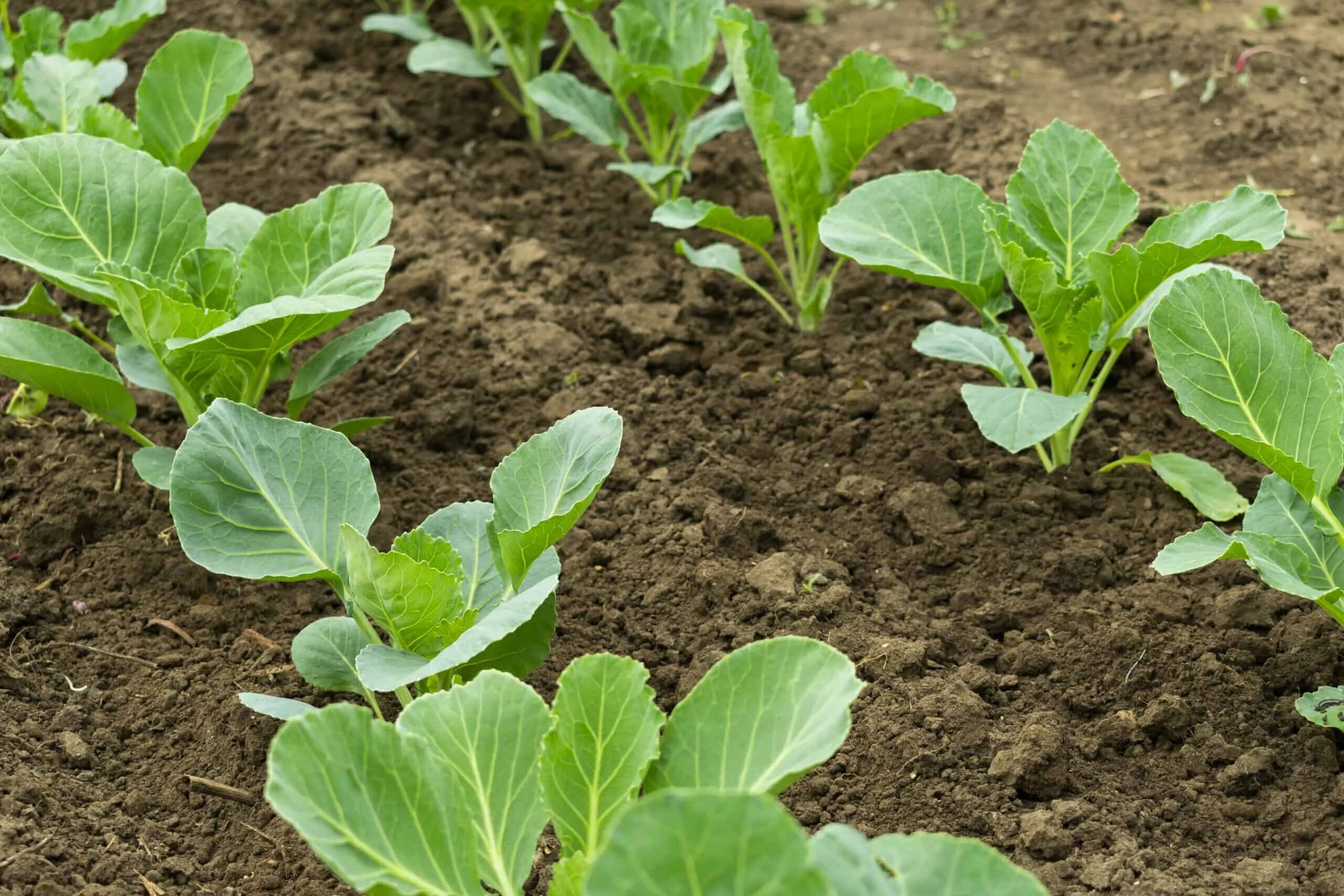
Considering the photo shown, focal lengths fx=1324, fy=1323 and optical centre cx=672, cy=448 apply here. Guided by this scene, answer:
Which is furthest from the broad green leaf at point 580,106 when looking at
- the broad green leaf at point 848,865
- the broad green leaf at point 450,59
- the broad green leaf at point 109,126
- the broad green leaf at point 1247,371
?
the broad green leaf at point 848,865

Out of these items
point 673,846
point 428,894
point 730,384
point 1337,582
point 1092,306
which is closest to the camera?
point 673,846

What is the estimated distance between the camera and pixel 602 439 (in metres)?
2.13

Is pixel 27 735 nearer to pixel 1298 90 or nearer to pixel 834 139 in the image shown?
pixel 834 139

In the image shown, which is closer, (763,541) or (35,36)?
(763,541)

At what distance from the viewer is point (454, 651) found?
1.94 m

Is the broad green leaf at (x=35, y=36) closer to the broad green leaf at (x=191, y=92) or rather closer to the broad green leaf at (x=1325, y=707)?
the broad green leaf at (x=191, y=92)

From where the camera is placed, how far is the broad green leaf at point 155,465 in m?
2.61

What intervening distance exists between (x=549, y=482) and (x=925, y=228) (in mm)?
1175

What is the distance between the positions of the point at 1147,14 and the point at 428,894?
4453 millimetres

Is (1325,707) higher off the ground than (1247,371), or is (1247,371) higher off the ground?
(1247,371)

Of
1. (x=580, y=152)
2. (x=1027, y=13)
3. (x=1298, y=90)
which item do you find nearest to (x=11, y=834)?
(x=580, y=152)

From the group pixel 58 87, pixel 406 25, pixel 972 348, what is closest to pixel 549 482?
pixel 972 348

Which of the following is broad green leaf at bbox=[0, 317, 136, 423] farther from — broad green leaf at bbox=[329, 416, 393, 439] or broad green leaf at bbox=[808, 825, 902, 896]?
broad green leaf at bbox=[808, 825, 902, 896]

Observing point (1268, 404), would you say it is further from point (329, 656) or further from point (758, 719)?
point (329, 656)
